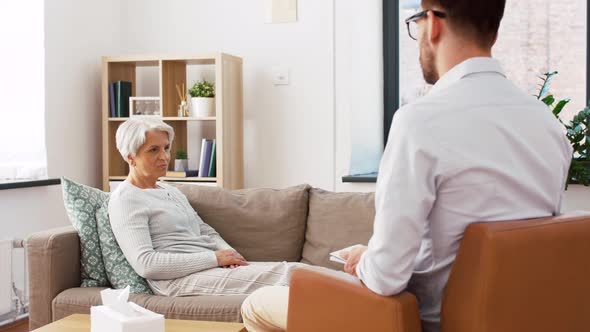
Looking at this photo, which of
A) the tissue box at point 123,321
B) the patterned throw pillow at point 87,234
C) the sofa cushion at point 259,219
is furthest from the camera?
the sofa cushion at point 259,219

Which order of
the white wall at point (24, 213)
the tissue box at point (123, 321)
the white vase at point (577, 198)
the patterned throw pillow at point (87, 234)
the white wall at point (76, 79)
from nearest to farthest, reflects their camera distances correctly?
the tissue box at point (123, 321) → the patterned throw pillow at point (87, 234) → the white wall at point (24, 213) → the white vase at point (577, 198) → the white wall at point (76, 79)

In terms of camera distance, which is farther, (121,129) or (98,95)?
(98,95)

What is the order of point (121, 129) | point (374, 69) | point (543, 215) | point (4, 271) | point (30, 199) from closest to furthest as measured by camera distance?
point (543, 215) → point (121, 129) → point (4, 271) → point (30, 199) → point (374, 69)

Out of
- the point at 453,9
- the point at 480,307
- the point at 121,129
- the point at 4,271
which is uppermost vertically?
the point at 453,9

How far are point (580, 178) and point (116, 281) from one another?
2.54m

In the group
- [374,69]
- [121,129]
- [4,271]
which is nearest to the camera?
[121,129]

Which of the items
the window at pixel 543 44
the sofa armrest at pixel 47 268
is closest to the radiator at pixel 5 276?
the sofa armrest at pixel 47 268

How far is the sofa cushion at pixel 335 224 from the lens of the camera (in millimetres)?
3203

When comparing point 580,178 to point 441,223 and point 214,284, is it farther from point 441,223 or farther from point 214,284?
point 441,223

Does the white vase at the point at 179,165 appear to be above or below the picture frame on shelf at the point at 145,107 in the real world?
below

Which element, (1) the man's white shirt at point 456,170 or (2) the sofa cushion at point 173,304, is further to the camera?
(2) the sofa cushion at point 173,304

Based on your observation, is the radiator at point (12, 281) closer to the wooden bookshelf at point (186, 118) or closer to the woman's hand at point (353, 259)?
the wooden bookshelf at point (186, 118)

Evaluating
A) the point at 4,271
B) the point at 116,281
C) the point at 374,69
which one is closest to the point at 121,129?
the point at 116,281

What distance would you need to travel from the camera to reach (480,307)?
1.56 meters
